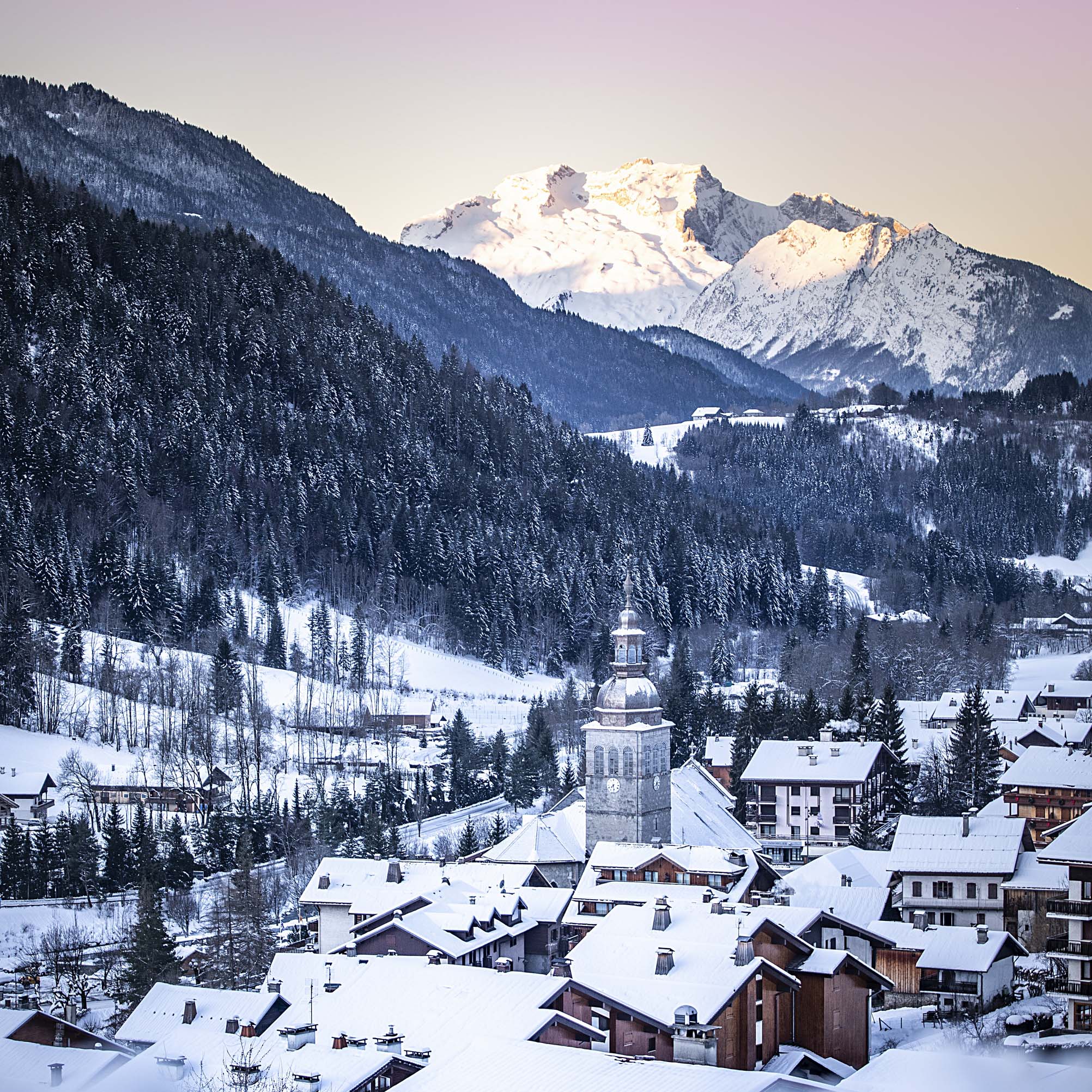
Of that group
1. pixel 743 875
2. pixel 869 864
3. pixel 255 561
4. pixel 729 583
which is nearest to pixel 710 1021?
pixel 743 875

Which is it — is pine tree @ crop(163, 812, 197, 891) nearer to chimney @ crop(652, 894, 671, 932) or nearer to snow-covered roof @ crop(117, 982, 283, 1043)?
snow-covered roof @ crop(117, 982, 283, 1043)

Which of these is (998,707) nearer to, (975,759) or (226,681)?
(975,759)

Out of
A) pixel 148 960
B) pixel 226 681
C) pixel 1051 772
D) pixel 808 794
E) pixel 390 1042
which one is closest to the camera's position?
pixel 390 1042

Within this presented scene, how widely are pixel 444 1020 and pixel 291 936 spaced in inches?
960

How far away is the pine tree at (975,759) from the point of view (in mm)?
75375

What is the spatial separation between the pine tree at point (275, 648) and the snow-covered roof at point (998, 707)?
Answer: 45.7 meters

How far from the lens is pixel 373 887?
5488 cm

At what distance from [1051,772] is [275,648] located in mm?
63463

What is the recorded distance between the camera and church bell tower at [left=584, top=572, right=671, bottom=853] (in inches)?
2584

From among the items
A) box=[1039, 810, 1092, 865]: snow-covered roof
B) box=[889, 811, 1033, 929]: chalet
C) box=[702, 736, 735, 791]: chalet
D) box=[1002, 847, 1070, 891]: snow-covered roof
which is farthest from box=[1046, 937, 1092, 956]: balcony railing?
box=[702, 736, 735, 791]: chalet

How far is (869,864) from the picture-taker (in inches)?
2334

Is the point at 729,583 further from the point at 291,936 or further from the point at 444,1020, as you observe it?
the point at 444,1020

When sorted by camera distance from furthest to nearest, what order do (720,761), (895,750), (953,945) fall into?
(720,761), (895,750), (953,945)

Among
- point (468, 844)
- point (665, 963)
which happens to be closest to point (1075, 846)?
point (665, 963)
